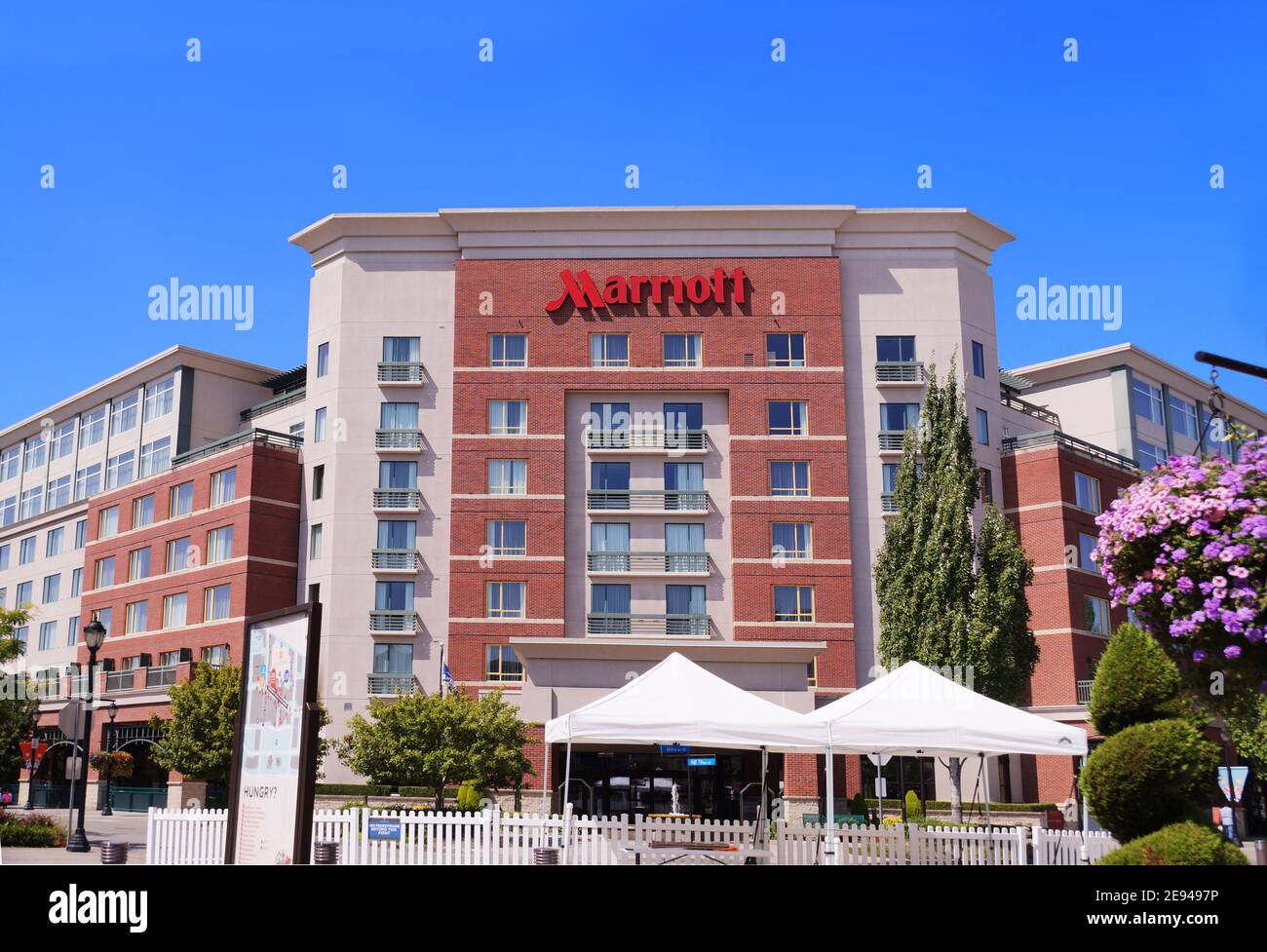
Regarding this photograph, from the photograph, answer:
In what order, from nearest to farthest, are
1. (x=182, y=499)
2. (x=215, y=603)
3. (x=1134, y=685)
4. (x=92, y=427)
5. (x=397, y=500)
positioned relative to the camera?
(x=1134, y=685)
(x=397, y=500)
(x=215, y=603)
(x=182, y=499)
(x=92, y=427)

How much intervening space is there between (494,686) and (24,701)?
18.6m

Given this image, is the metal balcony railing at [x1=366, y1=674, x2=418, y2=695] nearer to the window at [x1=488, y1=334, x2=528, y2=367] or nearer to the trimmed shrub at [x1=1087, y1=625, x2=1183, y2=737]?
the window at [x1=488, y1=334, x2=528, y2=367]

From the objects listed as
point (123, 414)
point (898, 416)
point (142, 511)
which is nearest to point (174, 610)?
point (142, 511)

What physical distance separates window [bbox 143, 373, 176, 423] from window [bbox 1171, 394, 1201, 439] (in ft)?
172

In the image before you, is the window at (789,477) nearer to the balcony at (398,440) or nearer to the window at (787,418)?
the window at (787,418)

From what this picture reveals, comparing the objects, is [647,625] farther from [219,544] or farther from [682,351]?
[219,544]

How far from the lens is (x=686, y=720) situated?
56.3ft

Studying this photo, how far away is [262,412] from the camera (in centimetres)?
5981

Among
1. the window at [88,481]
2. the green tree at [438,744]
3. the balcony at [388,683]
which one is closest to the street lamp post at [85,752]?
the green tree at [438,744]

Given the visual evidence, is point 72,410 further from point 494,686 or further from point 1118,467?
point 1118,467

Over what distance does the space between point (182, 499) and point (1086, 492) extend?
40704mm

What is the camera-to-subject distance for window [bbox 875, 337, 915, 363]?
170 feet

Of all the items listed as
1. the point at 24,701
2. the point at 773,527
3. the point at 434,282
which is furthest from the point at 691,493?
the point at 24,701

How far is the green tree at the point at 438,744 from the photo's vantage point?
3622 cm
